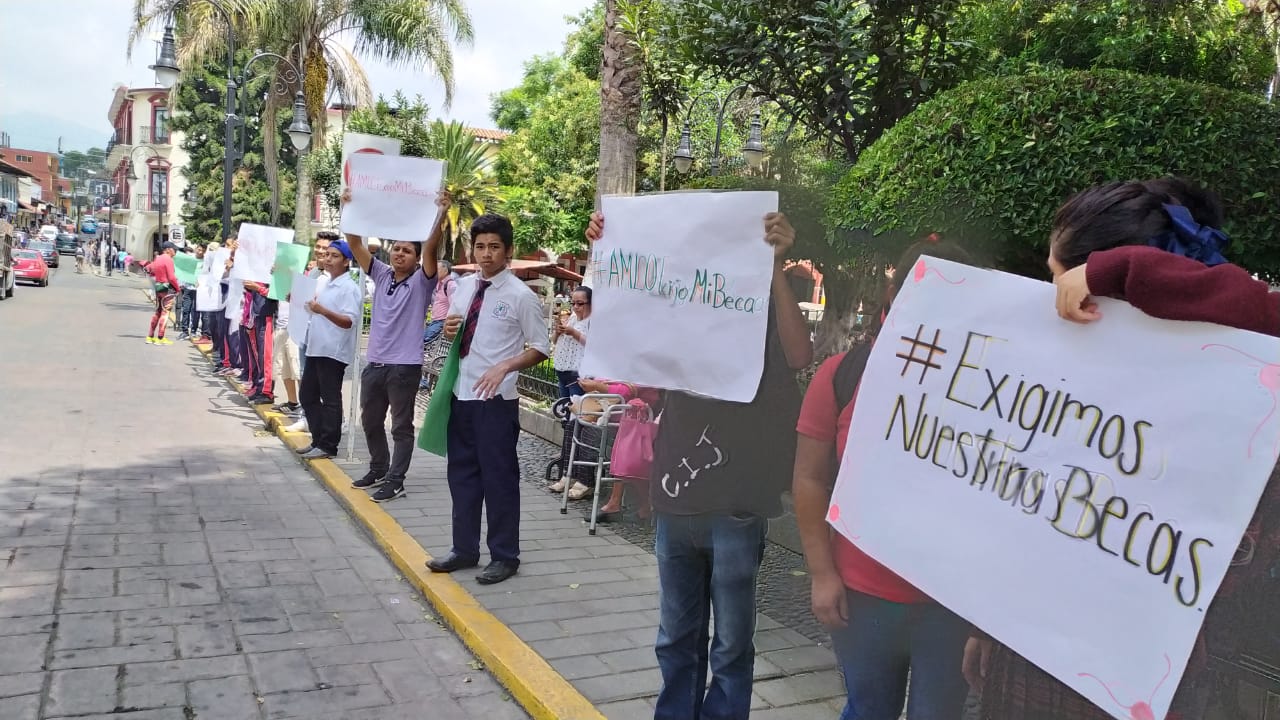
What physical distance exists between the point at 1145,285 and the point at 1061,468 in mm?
415

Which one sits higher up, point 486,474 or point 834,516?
point 834,516

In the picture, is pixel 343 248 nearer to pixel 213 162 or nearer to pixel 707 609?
pixel 707 609

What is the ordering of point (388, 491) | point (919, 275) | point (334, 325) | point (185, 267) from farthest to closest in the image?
point (185, 267), point (334, 325), point (388, 491), point (919, 275)

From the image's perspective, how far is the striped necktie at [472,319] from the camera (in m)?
4.91

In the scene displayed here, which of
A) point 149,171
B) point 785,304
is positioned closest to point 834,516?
point 785,304

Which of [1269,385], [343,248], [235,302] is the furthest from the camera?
[235,302]

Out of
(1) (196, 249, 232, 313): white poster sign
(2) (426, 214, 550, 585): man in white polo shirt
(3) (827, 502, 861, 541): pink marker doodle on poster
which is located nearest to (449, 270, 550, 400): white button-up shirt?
(2) (426, 214, 550, 585): man in white polo shirt

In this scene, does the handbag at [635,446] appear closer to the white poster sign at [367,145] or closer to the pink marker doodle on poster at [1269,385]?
the white poster sign at [367,145]

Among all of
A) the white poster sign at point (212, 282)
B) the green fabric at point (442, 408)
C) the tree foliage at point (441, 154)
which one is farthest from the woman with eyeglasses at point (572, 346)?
the tree foliage at point (441, 154)

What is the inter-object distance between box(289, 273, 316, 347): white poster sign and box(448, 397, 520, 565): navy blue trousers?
3.91 meters

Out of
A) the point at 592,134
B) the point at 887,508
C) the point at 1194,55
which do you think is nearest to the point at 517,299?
the point at 887,508

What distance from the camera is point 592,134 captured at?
28.0 m

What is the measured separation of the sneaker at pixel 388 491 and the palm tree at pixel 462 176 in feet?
87.8

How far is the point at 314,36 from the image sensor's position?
20.9m
